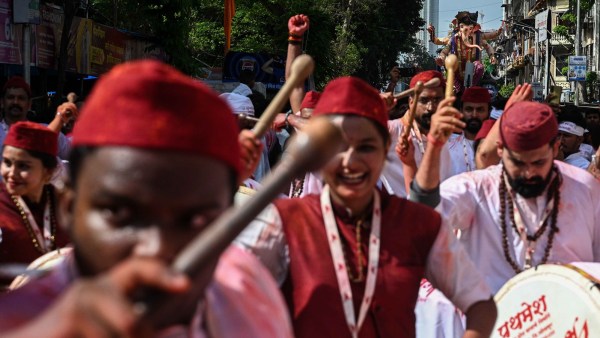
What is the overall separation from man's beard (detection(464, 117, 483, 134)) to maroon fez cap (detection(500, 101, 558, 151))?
13.2ft

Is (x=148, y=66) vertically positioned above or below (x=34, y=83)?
above

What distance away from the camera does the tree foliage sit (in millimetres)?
18094

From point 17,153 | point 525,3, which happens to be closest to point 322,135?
point 17,153

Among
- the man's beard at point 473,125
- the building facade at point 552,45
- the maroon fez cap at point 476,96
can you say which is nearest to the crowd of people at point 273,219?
the man's beard at point 473,125

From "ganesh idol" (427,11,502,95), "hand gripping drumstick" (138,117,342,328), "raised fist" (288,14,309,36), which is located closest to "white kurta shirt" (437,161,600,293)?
"raised fist" (288,14,309,36)

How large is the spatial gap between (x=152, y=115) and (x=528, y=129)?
12.3 ft

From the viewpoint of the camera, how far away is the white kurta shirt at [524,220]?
5.52m

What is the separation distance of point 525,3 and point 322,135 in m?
130

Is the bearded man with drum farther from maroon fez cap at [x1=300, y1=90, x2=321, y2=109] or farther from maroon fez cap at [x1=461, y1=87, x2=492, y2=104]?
maroon fez cap at [x1=461, y1=87, x2=492, y2=104]

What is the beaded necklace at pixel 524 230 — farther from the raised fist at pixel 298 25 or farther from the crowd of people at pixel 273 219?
the raised fist at pixel 298 25

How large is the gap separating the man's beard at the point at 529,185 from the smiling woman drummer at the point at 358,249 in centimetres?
177

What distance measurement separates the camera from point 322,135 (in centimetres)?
183

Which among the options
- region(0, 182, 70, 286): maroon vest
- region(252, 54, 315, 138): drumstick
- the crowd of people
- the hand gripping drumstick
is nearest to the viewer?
the hand gripping drumstick

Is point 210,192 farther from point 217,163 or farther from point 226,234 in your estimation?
point 226,234
